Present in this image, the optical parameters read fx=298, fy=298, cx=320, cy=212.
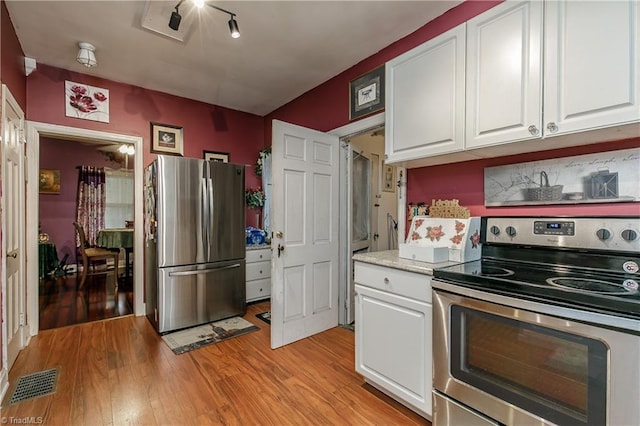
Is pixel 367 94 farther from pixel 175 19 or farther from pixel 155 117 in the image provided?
pixel 155 117

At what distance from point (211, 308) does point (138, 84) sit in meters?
2.66

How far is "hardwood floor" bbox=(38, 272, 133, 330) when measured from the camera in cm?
331

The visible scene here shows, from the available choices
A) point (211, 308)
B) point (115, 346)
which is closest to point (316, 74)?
point (211, 308)

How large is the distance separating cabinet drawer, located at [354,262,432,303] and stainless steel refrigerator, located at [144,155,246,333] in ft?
5.91

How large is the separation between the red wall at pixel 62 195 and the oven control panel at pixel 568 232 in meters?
7.28

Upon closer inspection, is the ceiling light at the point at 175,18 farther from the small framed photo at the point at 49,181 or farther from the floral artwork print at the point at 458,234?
the small framed photo at the point at 49,181

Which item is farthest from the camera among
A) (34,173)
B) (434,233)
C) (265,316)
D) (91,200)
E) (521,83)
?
(91,200)

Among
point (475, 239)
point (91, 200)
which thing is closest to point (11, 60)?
point (475, 239)

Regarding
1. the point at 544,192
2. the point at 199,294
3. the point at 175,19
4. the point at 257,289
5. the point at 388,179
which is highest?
the point at 175,19

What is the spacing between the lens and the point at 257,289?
3.89 metres

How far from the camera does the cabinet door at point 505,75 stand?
1.45 meters

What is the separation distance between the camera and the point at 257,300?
391 cm

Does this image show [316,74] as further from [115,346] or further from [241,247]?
[115,346]

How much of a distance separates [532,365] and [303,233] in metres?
1.90
